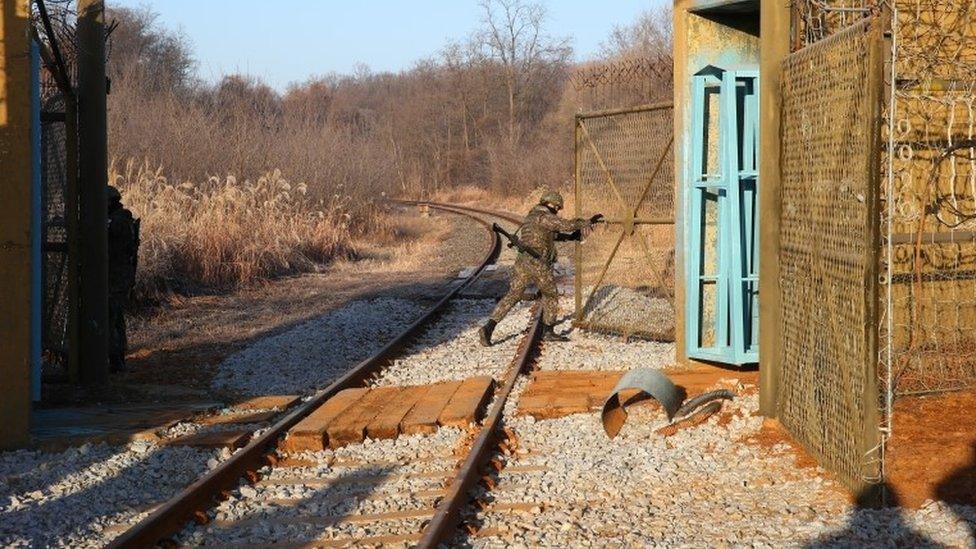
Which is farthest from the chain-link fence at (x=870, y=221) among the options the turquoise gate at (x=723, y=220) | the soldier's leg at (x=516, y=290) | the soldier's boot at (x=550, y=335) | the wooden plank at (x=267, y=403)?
the soldier's leg at (x=516, y=290)

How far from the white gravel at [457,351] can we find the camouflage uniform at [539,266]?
53cm

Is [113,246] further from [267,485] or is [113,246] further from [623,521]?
[623,521]

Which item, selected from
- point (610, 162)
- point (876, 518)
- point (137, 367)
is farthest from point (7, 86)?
point (610, 162)

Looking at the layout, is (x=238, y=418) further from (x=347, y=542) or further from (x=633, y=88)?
(x=633, y=88)

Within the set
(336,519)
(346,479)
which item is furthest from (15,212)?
(336,519)

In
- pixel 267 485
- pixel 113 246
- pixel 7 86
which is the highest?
pixel 7 86

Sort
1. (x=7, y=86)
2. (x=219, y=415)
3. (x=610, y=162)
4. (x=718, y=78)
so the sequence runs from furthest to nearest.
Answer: (x=610, y=162) < (x=718, y=78) < (x=219, y=415) < (x=7, y=86)

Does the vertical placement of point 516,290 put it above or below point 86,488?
above

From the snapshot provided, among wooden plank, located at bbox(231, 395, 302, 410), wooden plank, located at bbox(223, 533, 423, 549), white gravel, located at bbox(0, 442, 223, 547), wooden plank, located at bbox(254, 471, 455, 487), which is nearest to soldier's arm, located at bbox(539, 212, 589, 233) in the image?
wooden plank, located at bbox(231, 395, 302, 410)

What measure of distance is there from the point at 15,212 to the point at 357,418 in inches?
113

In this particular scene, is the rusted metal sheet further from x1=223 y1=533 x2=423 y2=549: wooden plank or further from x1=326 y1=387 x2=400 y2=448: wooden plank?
x1=223 y1=533 x2=423 y2=549: wooden plank

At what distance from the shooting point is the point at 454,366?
13.0 m

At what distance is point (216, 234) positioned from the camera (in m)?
23.1

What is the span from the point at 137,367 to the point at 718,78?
672 centimetres
